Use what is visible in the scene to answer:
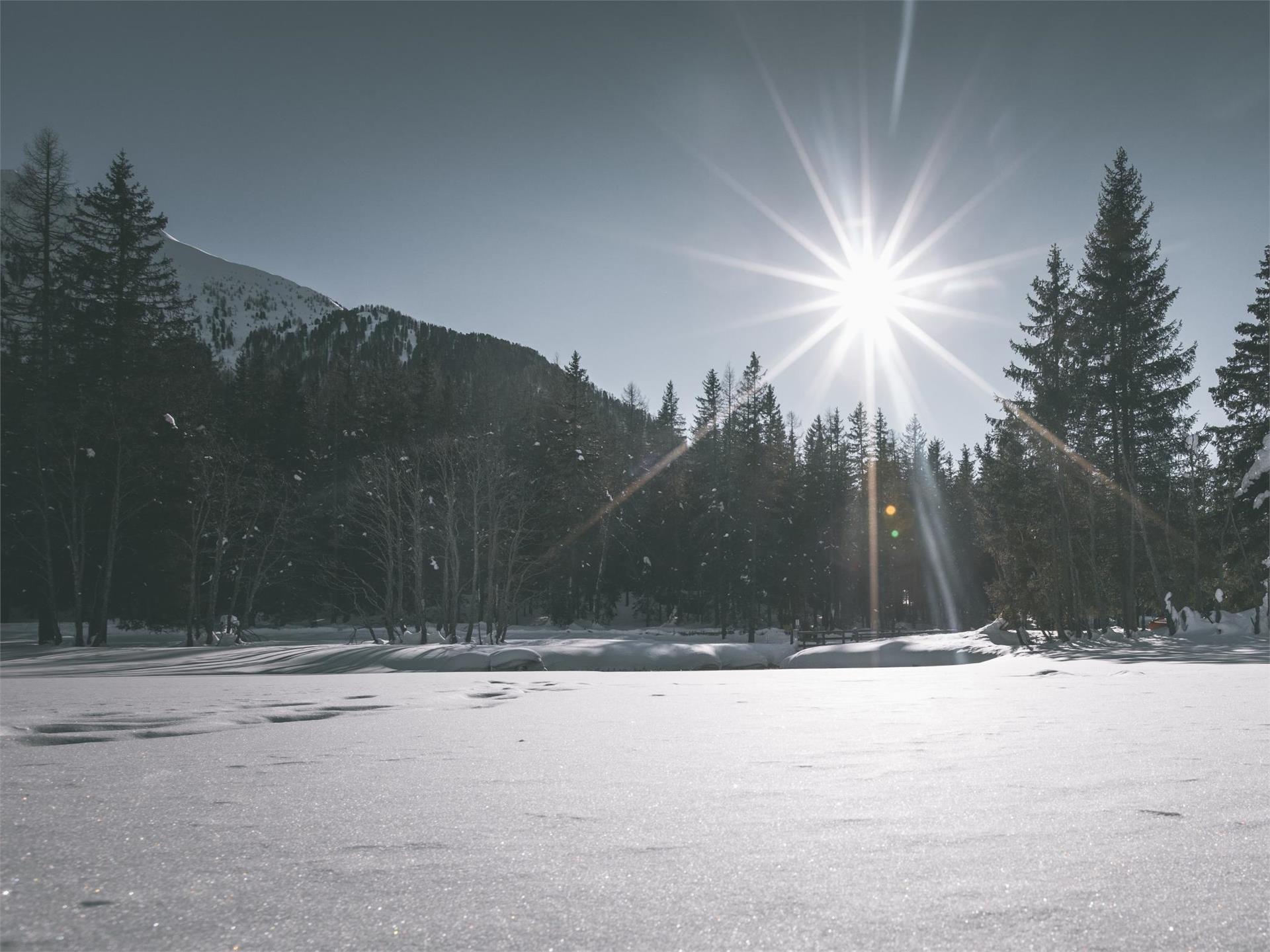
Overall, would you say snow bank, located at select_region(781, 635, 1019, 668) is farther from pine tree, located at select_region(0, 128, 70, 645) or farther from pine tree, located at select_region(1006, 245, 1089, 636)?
pine tree, located at select_region(0, 128, 70, 645)

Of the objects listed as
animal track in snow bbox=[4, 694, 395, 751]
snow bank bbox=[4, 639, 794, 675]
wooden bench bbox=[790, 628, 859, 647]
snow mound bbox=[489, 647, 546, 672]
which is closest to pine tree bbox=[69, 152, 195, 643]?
snow bank bbox=[4, 639, 794, 675]

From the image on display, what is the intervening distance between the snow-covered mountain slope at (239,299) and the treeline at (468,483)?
12417 centimetres

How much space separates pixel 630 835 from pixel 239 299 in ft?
674

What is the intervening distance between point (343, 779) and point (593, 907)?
147 cm

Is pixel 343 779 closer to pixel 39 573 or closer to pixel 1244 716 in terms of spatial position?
pixel 1244 716

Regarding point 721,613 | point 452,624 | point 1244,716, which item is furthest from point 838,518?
point 1244,716

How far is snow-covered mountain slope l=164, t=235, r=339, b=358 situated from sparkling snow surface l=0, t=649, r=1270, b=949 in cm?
15934

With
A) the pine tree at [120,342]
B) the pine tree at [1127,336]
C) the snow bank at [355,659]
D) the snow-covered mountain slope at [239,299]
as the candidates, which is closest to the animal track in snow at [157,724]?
the snow bank at [355,659]

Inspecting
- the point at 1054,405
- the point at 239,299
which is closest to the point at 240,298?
the point at 239,299

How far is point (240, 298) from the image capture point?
584ft

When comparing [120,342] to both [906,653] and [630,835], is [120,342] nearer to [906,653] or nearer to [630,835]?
[906,653]

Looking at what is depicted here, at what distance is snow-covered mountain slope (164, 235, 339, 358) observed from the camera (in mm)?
157375

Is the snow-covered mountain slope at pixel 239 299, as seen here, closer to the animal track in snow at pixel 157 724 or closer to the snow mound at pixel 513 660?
the snow mound at pixel 513 660

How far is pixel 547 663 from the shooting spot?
17859mm
